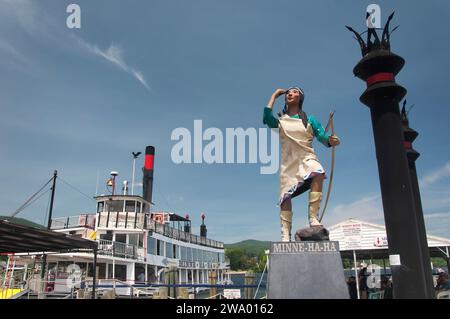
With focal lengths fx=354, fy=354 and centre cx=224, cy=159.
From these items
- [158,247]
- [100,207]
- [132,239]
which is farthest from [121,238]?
[158,247]

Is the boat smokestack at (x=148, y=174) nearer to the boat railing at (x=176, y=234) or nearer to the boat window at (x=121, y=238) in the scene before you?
the boat railing at (x=176, y=234)

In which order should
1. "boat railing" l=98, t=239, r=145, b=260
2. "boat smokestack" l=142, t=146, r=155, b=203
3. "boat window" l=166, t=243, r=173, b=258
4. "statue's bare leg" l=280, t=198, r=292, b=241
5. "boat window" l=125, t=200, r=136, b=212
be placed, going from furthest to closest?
"boat smokestack" l=142, t=146, r=155, b=203 → "boat window" l=166, t=243, r=173, b=258 → "boat window" l=125, t=200, r=136, b=212 → "boat railing" l=98, t=239, r=145, b=260 → "statue's bare leg" l=280, t=198, r=292, b=241

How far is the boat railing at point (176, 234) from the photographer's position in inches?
943

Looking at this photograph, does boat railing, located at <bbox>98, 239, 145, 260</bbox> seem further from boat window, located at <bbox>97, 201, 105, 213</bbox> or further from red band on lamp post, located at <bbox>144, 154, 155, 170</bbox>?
red band on lamp post, located at <bbox>144, 154, 155, 170</bbox>

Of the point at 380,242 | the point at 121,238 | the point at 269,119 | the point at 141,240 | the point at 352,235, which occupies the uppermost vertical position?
the point at 269,119

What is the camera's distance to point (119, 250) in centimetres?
1986

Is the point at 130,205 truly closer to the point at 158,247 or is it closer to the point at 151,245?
the point at 151,245

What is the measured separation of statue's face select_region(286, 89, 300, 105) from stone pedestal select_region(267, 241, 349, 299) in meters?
2.43

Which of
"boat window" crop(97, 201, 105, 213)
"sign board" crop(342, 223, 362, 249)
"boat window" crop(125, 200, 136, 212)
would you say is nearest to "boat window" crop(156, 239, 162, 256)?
"boat window" crop(125, 200, 136, 212)

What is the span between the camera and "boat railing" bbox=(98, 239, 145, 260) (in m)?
19.0

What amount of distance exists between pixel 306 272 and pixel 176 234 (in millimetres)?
24712

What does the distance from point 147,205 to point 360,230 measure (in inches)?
627
